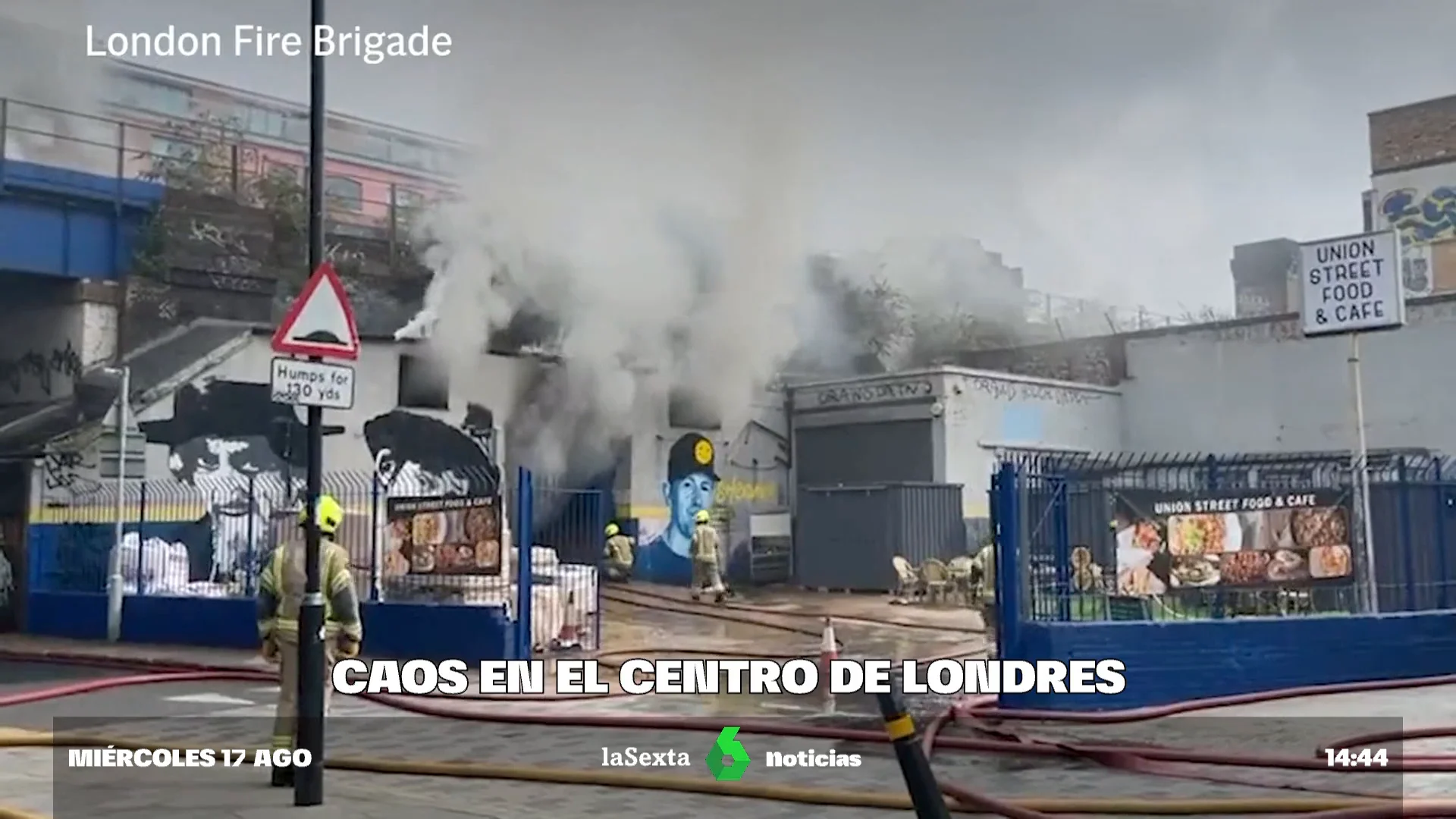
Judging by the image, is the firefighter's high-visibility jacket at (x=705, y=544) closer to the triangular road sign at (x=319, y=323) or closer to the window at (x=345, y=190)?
the window at (x=345, y=190)

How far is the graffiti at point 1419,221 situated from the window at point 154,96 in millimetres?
33786

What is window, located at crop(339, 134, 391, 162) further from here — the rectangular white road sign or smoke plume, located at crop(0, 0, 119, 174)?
the rectangular white road sign

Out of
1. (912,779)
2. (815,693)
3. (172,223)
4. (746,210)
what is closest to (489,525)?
(815,693)

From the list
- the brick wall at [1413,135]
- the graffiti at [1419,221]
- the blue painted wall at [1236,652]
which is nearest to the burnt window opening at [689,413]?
the blue painted wall at [1236,652]

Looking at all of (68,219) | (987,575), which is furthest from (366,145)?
(987,575)

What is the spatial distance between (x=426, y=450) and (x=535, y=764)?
54.6ft

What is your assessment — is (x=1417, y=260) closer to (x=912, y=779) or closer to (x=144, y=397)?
(x=144, y=397)

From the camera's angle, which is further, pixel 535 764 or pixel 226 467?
pixel 226 467

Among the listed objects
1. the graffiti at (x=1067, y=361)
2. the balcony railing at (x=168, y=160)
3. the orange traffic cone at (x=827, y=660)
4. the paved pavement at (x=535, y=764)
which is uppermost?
the balcony railing at (x=168, y=160)

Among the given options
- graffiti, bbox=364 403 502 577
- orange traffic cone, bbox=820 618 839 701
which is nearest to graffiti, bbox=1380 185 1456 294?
graffiti, bbox=364 403 502 577

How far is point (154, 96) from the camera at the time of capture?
29688mm

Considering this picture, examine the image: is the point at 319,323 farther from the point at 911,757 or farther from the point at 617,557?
the point at 617,557

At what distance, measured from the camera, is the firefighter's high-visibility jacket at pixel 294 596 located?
7832 mm

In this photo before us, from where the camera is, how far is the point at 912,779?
4484 millimetres
